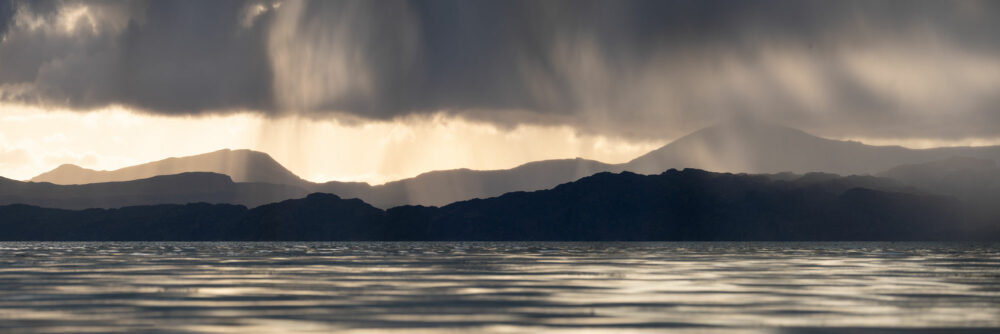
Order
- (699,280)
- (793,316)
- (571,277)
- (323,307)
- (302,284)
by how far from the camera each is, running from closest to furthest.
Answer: (793,316)
(323,307)
(302,284)
(699,280)
(571,277)

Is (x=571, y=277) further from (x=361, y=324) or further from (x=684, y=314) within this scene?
(x=361, y=324)

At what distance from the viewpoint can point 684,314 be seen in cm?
3991

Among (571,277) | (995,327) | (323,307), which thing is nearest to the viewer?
(995,327)

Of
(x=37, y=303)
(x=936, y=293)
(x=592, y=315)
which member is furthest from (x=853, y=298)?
(x=37, y=303)

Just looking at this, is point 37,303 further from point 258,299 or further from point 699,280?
point 699,280

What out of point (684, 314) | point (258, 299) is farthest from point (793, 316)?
point (258, 299)

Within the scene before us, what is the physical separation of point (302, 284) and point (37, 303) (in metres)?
17.0

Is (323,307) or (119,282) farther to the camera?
(119,282)

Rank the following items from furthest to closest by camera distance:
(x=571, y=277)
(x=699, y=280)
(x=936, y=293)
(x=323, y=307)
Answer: (x=571, y=277) → (x=699, y=280) → (x=936, y=293) → (x=323, y=307)

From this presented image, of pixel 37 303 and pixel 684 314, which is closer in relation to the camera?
pixel 684 314

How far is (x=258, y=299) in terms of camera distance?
4681cm

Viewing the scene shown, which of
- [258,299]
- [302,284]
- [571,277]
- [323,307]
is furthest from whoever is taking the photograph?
[571,277]

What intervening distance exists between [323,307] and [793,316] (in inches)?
A: 634

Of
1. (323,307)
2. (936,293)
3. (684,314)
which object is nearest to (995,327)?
(684,314)
